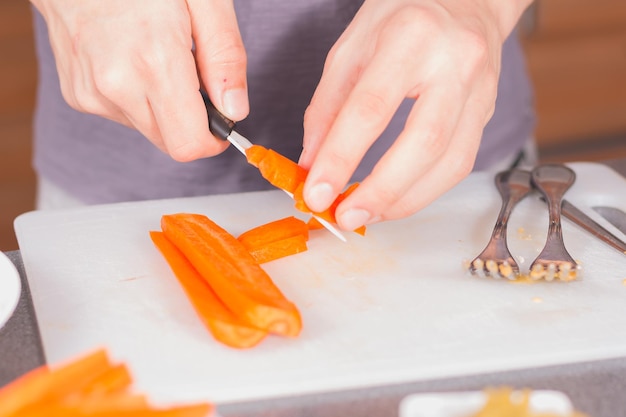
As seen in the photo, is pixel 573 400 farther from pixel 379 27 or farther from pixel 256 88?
pixel 256 88

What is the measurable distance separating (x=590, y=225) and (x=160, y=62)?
62cm

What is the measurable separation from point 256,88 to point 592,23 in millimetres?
2048

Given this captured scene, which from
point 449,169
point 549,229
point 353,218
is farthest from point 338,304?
point 549,229

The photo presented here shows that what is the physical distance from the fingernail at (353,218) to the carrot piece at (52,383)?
328 mm

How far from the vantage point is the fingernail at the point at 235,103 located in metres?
1.03

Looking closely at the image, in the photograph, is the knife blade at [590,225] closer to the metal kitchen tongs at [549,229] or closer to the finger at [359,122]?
the metal kitchen tongs at [549,229]

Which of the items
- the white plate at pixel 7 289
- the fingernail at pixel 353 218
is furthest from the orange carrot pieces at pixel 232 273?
the white plate at pixel 7 289

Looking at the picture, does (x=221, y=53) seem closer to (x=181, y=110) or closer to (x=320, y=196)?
(x=181, y=110)

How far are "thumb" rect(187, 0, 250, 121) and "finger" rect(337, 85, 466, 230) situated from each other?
21cm

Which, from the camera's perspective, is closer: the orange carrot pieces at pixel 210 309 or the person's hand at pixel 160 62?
the orange carrot pieces at pixel 210 309

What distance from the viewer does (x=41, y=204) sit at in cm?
153

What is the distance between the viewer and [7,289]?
87cm

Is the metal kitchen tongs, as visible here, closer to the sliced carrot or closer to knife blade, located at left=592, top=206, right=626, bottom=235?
knife blade, located at left=592, top=206, right=626, bottom=235

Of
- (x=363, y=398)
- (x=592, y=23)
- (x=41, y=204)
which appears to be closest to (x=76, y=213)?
(x=41, y=204)
